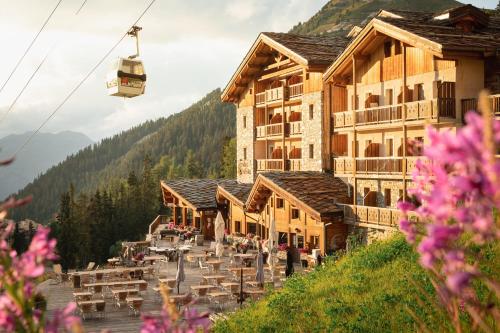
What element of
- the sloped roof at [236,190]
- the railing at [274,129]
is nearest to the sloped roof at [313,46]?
the railing at [274,129]

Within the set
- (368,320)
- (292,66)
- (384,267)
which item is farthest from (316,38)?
(368,320)

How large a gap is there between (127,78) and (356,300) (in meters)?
15.4

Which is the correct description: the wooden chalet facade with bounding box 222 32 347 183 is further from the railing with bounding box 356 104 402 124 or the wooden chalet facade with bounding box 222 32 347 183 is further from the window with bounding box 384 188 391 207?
the window with bounding box 384 188 391 207

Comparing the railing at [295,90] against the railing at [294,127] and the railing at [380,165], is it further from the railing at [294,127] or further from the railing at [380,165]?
the railing at [380,165]

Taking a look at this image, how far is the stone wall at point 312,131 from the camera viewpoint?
3525 cm

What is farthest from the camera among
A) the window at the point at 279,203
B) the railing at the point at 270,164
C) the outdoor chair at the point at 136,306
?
the railing at the point at 270,164

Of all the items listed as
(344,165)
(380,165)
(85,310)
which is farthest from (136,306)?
(344,165)

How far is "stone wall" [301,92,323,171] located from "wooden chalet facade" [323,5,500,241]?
7.30 ft

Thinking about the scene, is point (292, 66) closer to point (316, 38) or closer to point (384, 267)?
point (316, 38)

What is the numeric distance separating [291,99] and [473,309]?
118 feet

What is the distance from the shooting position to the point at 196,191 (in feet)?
143

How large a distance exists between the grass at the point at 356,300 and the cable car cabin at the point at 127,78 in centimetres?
1198

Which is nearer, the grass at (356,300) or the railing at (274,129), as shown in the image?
the grass at (356,300)

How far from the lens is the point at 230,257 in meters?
31.5
